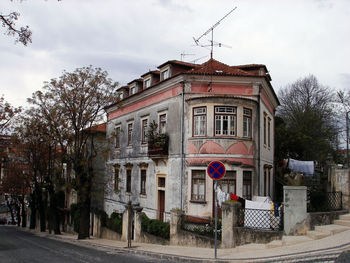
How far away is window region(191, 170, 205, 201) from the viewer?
18.3m

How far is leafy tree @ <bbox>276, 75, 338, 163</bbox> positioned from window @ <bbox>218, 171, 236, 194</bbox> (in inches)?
568

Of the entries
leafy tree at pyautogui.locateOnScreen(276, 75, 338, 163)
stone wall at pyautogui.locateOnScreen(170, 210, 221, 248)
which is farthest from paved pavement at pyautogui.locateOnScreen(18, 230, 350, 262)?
leafy tree at pyautogui.locateOnScreen(276, 75, 338, 163)

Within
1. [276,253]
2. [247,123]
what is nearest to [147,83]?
Result: [247,123]

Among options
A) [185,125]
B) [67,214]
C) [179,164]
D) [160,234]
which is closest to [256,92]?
[185,125]

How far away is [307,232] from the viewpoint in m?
11.7

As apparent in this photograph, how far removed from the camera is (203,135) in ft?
60.9

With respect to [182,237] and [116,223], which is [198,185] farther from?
[116,223]

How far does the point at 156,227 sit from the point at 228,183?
13.4ft

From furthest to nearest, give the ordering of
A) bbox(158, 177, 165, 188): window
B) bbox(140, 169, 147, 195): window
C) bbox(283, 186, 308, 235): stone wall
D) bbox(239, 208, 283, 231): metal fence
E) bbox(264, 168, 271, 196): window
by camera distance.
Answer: bbox(140, 169, 147, 195): window, bbox(264, 168, 271, 196): window, bbox(158, 177, 165, 188): window, bbox(239, 208, 283, 231): metal fence, bbox(283, 186, 308, 235): stone wall

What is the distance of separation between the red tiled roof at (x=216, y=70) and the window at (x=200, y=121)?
2.08m

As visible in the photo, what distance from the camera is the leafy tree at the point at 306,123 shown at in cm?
3180

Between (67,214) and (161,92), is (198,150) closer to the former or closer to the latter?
(161,92)

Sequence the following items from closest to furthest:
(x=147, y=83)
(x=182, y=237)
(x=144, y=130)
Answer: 1. (x=182, y=237)
2. (x=144, y=130)
3. (x=147, y=83)

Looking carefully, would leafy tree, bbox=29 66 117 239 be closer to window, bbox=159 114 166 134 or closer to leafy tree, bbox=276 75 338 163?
window, bbox=159 114 166 134
